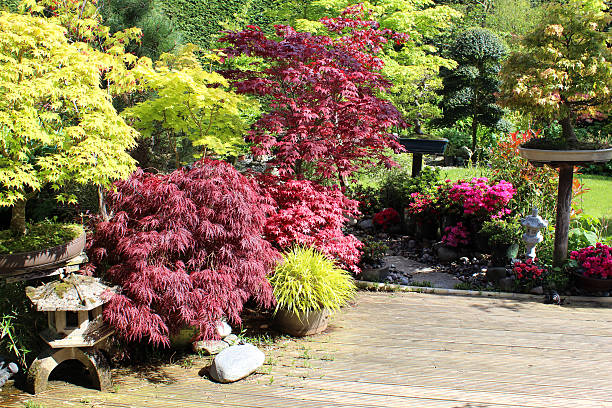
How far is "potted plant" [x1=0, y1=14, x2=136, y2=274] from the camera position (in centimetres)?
379

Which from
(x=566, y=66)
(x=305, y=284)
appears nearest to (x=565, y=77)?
(x=566, y=66)

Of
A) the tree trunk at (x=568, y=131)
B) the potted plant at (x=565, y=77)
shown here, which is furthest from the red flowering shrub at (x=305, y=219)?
the tree trunk at (x=568, y=131)

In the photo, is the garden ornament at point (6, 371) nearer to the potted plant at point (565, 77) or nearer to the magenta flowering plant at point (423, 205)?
the potted plant at point (565, 77)

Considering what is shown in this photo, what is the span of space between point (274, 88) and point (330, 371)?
3318 millimetres

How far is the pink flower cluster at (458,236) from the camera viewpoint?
7.11 m

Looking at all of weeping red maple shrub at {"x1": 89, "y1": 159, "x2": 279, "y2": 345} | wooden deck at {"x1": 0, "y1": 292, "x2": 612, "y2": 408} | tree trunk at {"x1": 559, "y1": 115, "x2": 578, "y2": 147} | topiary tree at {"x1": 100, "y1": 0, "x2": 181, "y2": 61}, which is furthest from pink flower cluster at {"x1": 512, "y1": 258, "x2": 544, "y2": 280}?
topiary tree at {"x1": 100, "y1": 0, "x2": 181, "y2": 61}

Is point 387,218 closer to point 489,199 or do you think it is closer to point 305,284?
point 489,199

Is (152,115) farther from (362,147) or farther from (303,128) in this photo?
(362,147)

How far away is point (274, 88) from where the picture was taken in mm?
5945

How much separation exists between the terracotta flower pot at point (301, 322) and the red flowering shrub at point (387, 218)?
391cm

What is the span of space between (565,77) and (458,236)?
2.57 meters

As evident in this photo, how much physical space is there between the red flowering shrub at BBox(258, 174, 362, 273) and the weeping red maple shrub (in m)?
0.62

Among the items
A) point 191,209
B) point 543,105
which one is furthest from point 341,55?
point 191,209

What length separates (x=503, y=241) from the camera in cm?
639
